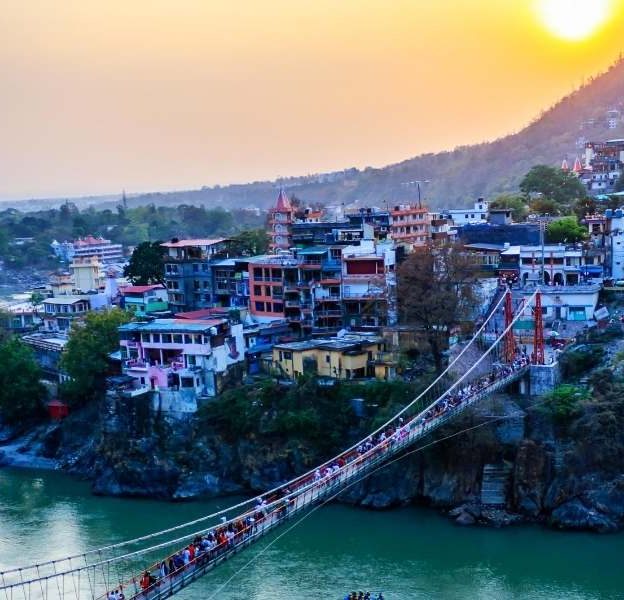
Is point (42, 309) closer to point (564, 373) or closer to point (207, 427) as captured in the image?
point (207, 427)

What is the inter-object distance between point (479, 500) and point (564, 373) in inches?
108

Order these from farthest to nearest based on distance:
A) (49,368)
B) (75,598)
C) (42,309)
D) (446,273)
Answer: (42,309)
(49,368)
(446,273)
(75,598)

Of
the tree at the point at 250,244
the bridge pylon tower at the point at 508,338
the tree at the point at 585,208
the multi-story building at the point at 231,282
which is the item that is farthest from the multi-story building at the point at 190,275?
the tree at the point at 585,208

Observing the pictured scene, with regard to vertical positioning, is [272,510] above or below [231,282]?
below

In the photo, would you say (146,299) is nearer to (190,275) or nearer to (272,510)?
(190,275)

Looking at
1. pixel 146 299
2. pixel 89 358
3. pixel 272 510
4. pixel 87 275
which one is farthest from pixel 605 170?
pixel 272 510

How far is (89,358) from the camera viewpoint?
1881 cm

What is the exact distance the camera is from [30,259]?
4797 centimetres

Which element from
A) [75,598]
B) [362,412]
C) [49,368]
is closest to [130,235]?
[49,368]

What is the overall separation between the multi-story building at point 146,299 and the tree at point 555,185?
1166 cm

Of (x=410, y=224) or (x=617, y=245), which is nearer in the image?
(x=617, y=245)

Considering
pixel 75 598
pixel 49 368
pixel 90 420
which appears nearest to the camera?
pixel 75 598

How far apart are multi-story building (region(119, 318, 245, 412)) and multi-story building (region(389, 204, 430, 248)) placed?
6.33 meters

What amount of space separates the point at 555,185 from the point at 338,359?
14.3 metres
